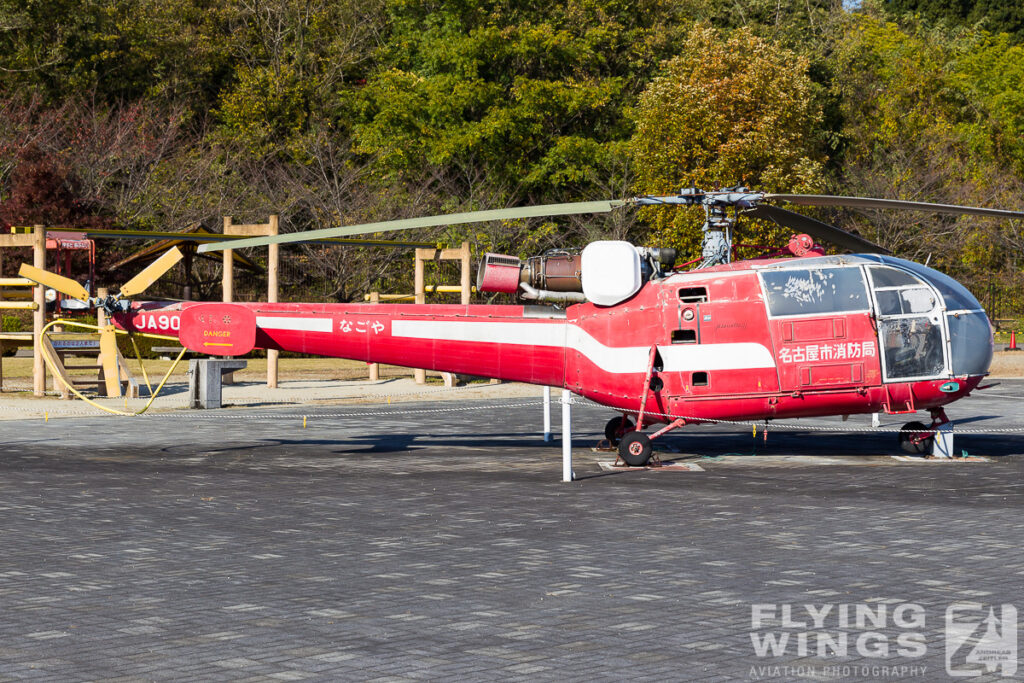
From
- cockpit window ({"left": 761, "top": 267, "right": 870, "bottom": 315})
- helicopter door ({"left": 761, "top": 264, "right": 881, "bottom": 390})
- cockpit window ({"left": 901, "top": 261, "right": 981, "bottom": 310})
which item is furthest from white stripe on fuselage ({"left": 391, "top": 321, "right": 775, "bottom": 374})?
cockpit window ({"left": 901, "top": 261, "right": 981, "bottom": 310})

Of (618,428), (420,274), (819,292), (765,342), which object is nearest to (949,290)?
(819,292)

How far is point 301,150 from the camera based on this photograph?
54.6 meters

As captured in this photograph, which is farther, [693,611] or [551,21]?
[551,21]

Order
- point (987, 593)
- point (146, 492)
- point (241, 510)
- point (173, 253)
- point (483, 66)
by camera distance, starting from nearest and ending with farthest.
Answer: point (987, 593) → point (241, 510) → point (146, 492) → point (173, 253) → point (483, 66)

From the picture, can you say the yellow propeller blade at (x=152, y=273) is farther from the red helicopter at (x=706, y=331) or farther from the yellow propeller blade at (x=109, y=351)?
the red helicopter at (x=706, y=331)

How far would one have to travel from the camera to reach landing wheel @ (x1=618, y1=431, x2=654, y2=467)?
1662 centimetres

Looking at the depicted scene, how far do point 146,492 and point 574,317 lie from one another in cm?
629

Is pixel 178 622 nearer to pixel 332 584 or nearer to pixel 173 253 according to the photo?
pixel 332 584

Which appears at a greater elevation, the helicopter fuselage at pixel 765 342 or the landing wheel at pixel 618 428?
the helicopter fuselage at pixel 765 342

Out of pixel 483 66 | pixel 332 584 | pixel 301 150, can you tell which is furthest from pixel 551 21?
pixel 332 584

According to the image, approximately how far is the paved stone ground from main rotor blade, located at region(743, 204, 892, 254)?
122 inches

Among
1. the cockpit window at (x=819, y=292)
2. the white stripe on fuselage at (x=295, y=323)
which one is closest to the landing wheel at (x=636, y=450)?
the cockpit window at (x=819, y=292)

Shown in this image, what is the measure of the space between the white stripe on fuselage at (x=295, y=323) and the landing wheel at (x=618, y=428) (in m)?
4.54

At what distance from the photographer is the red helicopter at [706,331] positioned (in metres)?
16.3
